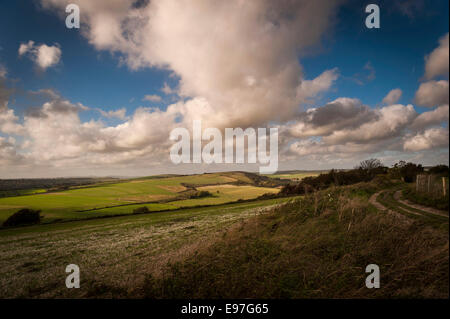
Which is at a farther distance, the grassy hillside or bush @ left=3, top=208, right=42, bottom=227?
bush @ left=3, top=208, right=42, bottom=227

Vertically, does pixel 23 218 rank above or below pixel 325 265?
below

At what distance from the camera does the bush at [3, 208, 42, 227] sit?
4019 cm

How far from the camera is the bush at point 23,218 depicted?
40.2 m

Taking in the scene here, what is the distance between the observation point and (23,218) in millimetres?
40969

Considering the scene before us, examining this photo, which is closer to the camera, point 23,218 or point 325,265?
point 325,265

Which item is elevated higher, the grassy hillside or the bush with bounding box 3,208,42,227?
the grassy hillside

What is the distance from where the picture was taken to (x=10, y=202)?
173 feet

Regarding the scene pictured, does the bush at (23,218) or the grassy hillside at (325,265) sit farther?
the bush at (23,218)

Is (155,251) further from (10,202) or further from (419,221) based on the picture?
(10,202)
